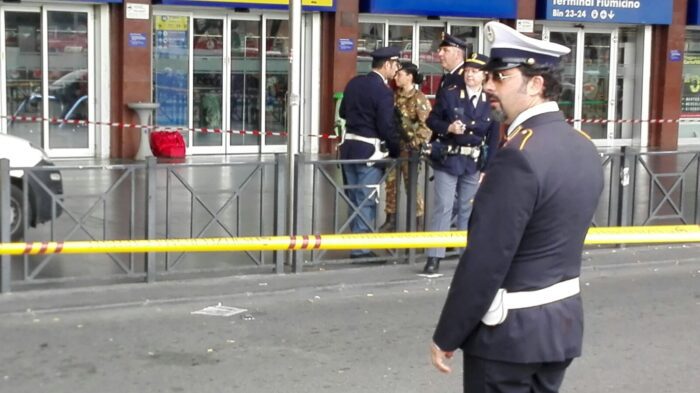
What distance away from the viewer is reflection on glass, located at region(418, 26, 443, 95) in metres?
22.8

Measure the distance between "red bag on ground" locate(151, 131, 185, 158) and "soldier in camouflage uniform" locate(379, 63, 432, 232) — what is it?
1015cm

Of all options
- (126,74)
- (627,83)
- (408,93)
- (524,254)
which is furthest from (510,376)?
(627,83)

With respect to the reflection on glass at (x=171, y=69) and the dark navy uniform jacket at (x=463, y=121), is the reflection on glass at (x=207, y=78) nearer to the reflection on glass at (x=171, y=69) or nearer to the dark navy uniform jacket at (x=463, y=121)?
the reflection on glass at (x=171, y=69)

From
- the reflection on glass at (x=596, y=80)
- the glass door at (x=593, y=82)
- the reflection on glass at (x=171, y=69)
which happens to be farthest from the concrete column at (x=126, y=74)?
the reflection on glass at (x=596, y=80)

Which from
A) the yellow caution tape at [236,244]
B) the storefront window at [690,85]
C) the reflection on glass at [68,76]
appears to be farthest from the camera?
the storefront window at [690,85]

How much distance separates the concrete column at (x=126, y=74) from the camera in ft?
63.2

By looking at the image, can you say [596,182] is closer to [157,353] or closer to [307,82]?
[157,353]

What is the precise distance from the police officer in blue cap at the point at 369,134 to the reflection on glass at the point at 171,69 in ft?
35.6

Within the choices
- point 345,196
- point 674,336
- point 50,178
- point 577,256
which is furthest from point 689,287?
point 577,256

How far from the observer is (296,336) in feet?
24.8

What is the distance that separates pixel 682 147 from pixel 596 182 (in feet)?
74.6

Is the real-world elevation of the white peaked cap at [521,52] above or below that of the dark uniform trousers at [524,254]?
above

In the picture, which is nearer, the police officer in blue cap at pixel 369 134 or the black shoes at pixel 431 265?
the black shoes at pixel 431 265

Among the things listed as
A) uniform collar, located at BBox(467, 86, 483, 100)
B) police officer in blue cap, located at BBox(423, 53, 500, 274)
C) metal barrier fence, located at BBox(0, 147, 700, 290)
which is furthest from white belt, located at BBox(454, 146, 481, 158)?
metal barrier fence, located at BBox(0, 147, 700, 290)
